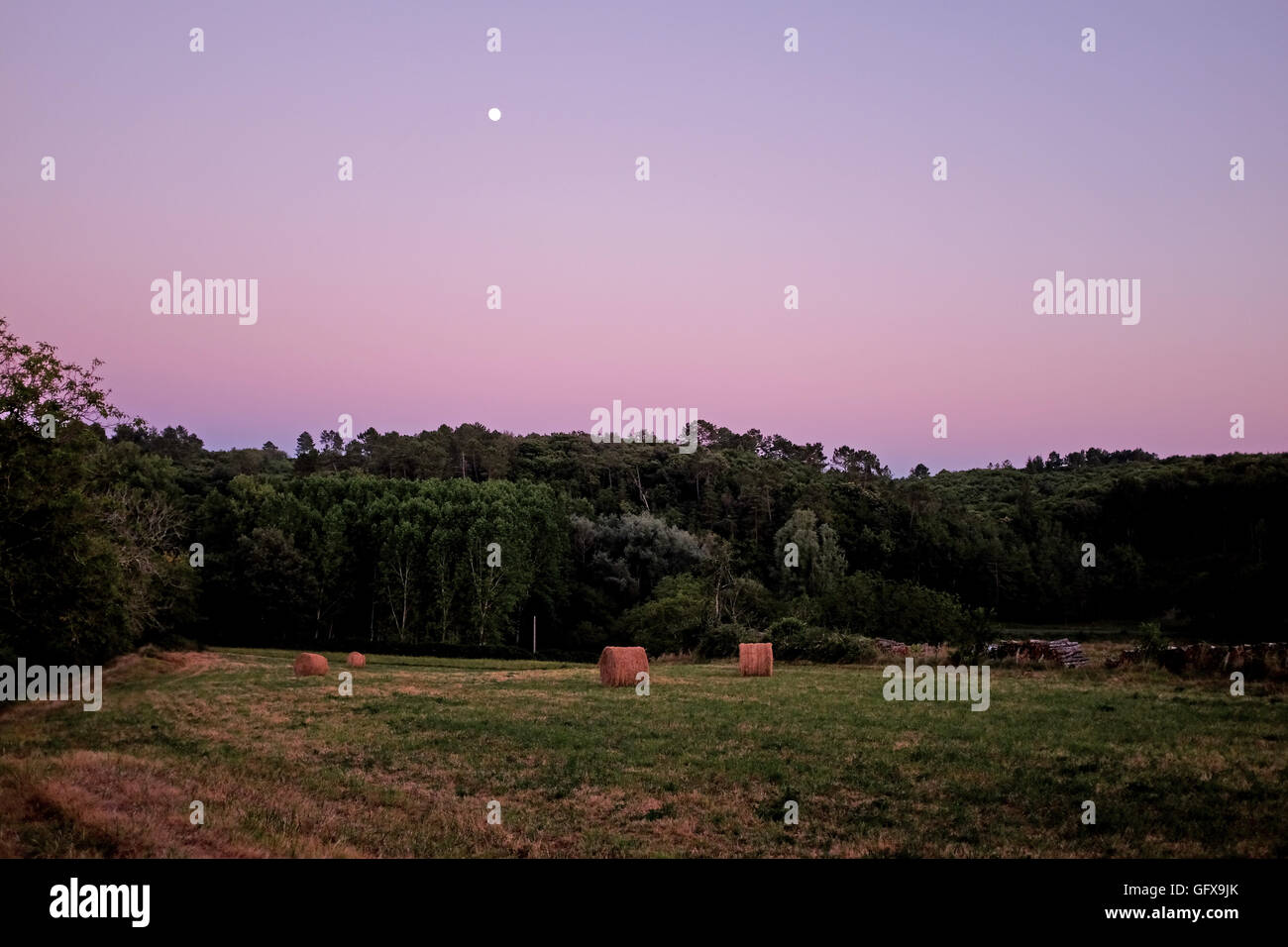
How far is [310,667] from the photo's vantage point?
3897cm

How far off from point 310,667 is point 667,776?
90.9 ft

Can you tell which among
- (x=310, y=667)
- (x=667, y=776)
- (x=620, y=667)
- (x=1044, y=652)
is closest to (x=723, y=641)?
(x=620, y=667)

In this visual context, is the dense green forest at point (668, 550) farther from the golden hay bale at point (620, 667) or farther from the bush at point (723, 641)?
the golden hay bale at point (620, 667)

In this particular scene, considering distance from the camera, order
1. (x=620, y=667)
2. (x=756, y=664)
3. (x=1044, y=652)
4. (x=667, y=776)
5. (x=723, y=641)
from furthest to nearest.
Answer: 1. (x=723, y=641)
2. (x=756, y=664)
3. (x=1044, y=652)
4. (x=620, y=667)
5. (x=667, y=776)

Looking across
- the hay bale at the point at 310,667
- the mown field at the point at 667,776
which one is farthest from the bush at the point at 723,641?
the mown field at the point at 667,776

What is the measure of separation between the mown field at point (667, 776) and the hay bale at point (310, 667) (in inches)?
486

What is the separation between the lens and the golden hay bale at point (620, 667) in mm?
31812

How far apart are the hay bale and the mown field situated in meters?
12.3

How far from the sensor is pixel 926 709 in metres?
22.5

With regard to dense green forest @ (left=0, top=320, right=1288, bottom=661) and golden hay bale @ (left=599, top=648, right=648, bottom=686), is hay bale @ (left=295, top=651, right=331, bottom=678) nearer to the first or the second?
dense green forest @ (left=0, top=320, right=1288, bottom=661)

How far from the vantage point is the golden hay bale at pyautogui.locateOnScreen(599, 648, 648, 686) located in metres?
31.8

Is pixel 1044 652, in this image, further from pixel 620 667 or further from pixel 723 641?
pixel 723 641
